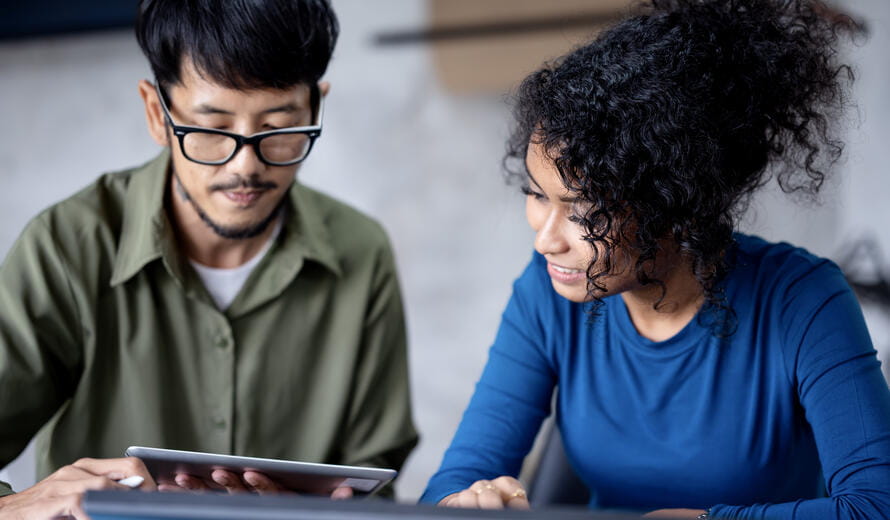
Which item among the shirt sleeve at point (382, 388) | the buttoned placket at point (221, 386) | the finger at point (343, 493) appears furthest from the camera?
the shirt sleeve at point (382, 388)

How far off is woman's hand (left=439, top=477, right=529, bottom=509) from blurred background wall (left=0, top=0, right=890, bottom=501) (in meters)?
2.01

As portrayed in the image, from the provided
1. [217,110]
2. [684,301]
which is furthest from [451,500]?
[217,110]

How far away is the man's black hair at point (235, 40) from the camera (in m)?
1.40

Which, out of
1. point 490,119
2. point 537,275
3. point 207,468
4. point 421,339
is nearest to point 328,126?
point 490,119

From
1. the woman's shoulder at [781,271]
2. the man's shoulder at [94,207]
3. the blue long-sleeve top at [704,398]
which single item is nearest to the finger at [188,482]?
the blue long-sleeve top at [704,398]

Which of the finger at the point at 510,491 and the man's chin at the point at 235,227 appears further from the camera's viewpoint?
the man's chin at the point at 235,227

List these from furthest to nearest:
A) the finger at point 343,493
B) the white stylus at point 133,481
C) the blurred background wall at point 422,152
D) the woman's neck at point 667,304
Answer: the blurred background wall at point 422,152 < the woman's neck at point 667,304 < the finger at point 343,493 < the white stylus at point 133,481

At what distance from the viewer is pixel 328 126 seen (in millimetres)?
3453

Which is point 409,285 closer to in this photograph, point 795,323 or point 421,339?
point 421,339

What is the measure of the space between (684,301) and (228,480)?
0.69 m

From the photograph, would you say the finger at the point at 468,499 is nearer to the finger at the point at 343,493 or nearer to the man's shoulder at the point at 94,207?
the finger at the point at 343,493

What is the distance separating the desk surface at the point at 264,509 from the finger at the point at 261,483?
44 cm

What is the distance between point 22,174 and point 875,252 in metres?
2.86

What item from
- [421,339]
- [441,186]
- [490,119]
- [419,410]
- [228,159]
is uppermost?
[490,119]
